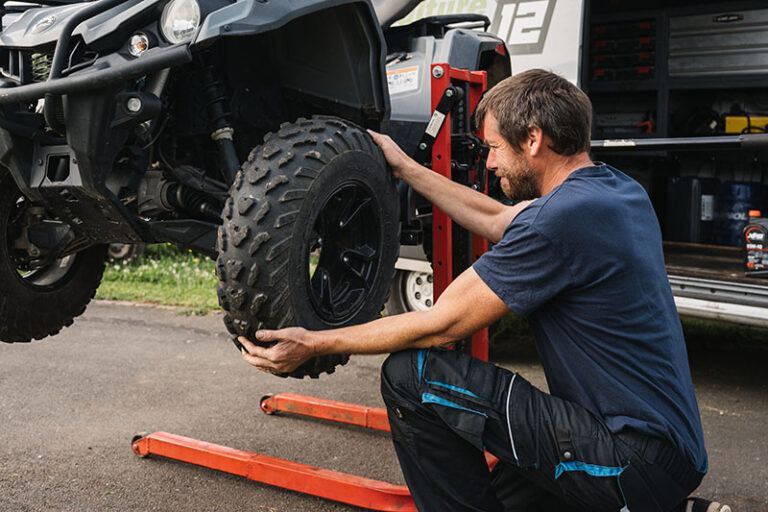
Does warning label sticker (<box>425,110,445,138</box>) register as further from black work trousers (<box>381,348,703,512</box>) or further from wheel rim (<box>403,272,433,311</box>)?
wheel rim (<box>403,272,433,311</box>)

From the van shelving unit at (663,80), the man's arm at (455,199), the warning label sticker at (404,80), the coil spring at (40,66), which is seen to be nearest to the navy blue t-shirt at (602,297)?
the man's arm at (455,199)

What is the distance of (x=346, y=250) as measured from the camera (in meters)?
2.66

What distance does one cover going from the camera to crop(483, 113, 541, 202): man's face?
2391mm

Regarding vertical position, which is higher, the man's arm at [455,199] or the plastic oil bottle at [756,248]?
the man's arm at [455,199]

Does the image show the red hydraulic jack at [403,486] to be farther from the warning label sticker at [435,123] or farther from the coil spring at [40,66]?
the coil spring at [40,66]

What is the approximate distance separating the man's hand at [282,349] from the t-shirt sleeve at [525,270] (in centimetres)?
58

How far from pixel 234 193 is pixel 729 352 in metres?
4.74

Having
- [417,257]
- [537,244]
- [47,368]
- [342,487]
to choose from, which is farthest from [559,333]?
[47,368]

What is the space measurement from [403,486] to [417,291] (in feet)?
8.25

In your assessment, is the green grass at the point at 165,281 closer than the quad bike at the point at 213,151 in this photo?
No

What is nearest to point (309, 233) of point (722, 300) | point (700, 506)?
point (700, 506)

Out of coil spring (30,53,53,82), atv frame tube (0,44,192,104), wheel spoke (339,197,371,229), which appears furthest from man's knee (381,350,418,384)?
coil spring (30,53,53,82)

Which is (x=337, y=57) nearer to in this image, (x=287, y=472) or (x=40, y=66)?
(x=40, y=66)

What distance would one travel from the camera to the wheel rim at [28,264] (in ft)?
10.2
